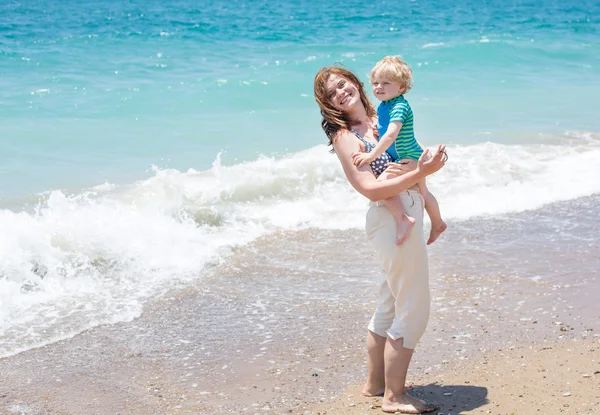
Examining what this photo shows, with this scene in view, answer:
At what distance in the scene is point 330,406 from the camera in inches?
174

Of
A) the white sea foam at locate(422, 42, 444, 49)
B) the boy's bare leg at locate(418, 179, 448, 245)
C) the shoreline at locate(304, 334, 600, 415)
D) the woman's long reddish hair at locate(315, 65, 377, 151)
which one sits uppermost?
the woman's long reddish hair at locate(315, 65, 377, 151)

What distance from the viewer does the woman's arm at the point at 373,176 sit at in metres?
3.92

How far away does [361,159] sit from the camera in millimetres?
3951

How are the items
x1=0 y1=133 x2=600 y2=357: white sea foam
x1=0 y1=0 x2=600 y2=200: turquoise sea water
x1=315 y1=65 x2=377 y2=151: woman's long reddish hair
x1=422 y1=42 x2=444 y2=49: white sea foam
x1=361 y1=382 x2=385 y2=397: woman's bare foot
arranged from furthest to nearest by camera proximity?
1. x1=422 y1=42 x2=444 y2=49: white sea foam
2. x1=0 y1=0 x2=600 y2=200: turquoise sea water
3. x1=0 y1=133 x2=600 y2=357: white sea foam
4. x1=361 y1=382 x2=385 y2=397: woman's bare foot
5. x1=315 y1=65 x2=377 y2=151: woman's long reddish hair

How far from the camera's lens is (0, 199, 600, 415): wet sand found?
15.0 feet

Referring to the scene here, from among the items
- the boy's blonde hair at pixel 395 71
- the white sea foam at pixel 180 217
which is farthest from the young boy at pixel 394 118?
the white sea foam at pixel 180 217

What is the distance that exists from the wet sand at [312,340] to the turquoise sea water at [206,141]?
38cm

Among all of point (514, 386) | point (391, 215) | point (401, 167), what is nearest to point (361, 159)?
point (401, 167)

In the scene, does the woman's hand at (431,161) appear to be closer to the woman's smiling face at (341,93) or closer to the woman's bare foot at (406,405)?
the woman's smiling face at (341,93)

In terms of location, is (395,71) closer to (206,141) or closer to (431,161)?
(431,161)

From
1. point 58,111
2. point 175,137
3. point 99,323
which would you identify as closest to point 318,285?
point 99,323

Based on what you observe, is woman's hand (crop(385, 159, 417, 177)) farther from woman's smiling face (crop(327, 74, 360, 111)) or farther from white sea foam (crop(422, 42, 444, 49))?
white sea foam (crop(422, 42, 444, 49))

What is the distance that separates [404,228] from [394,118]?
1.80 feet

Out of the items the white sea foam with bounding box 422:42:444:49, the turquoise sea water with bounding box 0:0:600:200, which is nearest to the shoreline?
the turquoise sea water with bounding box 0:0:600:200
